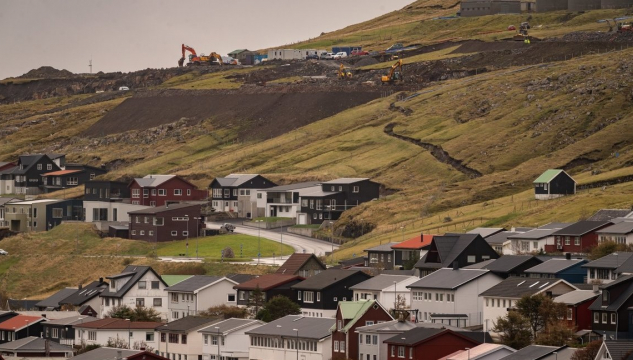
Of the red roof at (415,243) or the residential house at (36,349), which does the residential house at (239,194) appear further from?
the residential house at (36,349)

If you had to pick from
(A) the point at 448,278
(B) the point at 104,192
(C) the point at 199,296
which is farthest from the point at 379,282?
(B) the point at 104,192

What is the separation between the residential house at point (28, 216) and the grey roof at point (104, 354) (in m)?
68.6

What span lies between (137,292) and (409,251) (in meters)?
18.7

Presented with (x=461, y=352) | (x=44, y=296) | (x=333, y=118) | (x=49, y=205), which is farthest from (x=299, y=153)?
(x=461, y=352)

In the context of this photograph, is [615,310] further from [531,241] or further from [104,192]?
[104,192]

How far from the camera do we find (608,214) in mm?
103875

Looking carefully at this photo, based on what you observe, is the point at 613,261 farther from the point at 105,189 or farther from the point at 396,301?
the point at 105,189

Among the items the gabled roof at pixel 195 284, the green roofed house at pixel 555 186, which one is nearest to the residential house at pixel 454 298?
the gabled roof at pixel 195 284

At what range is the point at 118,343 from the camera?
8525cm

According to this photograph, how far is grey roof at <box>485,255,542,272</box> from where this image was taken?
85738mm

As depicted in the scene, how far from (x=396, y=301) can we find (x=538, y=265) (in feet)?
27.7

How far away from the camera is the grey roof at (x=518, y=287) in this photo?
78188 millimetres

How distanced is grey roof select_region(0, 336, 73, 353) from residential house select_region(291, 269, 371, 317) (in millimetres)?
14481

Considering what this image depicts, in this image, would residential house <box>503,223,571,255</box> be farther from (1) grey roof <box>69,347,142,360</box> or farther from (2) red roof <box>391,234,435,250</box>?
(1) grey roof <box>69,347,142,360</box>
